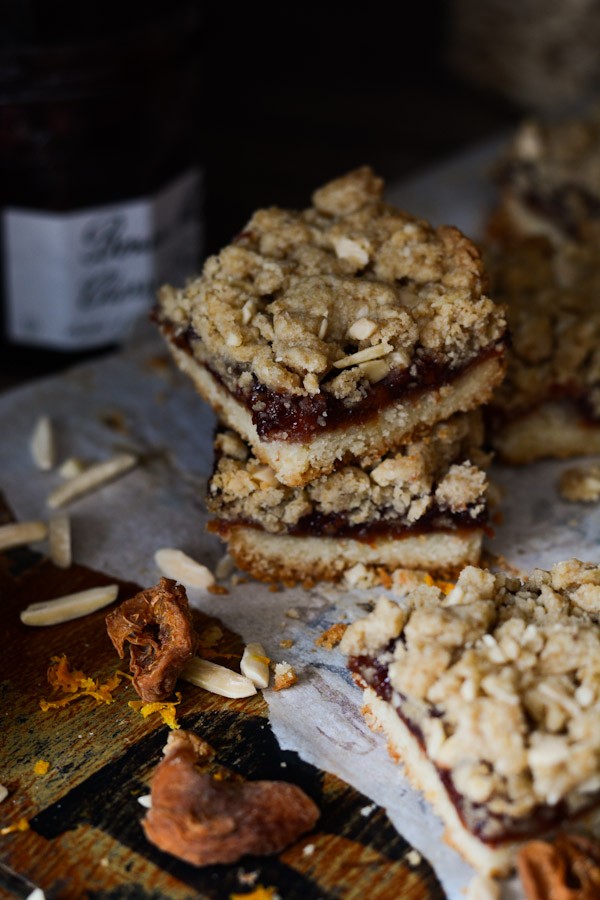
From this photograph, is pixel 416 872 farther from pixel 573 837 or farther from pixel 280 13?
pixel 280 13

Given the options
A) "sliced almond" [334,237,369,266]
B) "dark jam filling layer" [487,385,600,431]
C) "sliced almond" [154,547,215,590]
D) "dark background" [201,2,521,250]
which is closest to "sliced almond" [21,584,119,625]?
"sliced almond" [154,547,215,590]

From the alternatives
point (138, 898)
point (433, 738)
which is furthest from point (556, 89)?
point (138, 898)

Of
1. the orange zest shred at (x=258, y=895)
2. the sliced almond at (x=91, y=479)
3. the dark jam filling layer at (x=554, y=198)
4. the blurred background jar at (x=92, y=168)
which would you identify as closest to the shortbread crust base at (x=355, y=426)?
the sliced almond at (x=91, y=479)

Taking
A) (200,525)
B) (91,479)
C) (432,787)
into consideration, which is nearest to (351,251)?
(200,525)

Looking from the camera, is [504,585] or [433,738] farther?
[504,585]

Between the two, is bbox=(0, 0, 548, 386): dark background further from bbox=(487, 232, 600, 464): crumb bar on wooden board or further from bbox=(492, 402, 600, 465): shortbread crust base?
bbox=(492, 402, 600, 465): shortbread crust base
